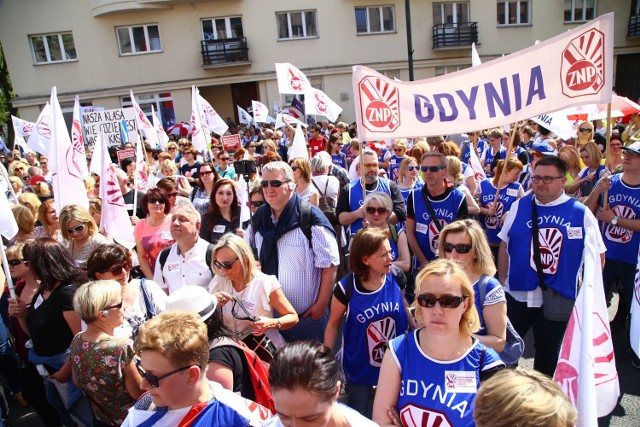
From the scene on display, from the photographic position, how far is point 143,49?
2358 centimetres

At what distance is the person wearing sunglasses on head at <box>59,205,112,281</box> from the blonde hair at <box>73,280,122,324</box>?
150 cm

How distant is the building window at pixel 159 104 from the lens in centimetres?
2380

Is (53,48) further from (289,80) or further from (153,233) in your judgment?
Answer: (153,233)

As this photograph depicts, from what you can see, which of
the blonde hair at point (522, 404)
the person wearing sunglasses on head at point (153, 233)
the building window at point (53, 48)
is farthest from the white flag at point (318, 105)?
the building window at point (53, 48)

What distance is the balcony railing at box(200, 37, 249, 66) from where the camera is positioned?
925 inches

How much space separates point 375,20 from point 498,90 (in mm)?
22875

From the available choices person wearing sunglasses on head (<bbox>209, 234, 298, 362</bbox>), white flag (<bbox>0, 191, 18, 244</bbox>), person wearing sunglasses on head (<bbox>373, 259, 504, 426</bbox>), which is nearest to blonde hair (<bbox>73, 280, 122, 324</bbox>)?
person wearing sunglasses on head (<bbox>209, 234, 298, 362</bbox>)

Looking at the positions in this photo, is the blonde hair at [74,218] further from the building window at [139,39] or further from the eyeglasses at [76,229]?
the building window at [139,39]

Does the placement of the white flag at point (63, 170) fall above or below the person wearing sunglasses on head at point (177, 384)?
above

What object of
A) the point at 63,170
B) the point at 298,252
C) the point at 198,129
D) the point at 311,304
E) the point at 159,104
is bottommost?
the point at 311,304

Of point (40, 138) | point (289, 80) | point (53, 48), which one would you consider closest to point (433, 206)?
point (289, 80)

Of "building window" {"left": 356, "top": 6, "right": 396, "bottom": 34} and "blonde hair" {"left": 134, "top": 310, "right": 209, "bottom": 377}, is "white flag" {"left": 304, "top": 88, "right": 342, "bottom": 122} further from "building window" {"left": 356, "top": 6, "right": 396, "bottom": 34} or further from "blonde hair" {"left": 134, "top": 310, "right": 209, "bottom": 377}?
"building window" {"left": 356, "top": 6, "right": 396, "bottom": 34}

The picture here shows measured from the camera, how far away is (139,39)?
2356 centimetres

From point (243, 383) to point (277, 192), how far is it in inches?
58.9
